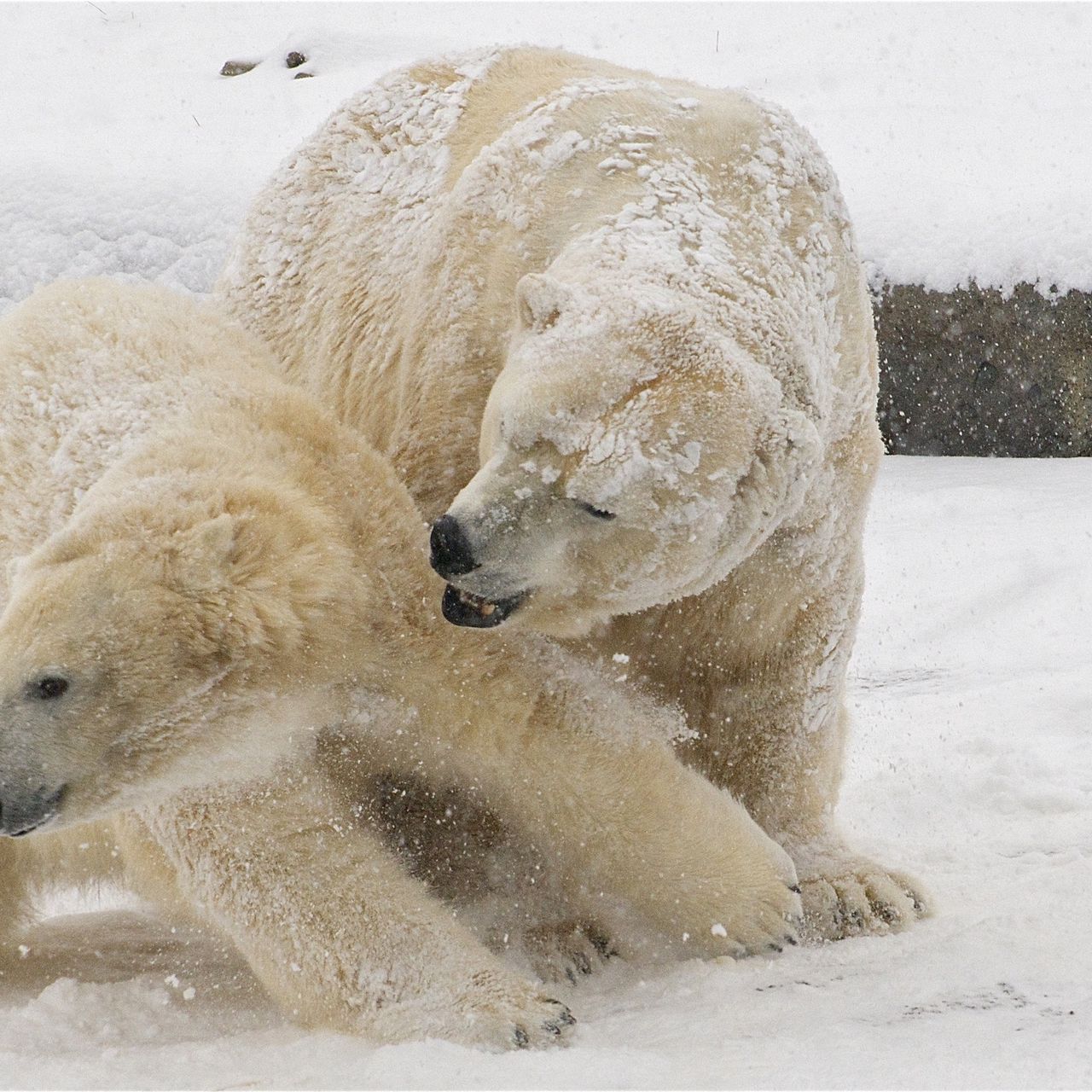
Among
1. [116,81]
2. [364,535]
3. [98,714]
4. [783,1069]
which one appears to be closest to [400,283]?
→ [364,535]

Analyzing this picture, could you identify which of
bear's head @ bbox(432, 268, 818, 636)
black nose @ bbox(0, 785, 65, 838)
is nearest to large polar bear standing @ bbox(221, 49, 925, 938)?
bear's head @ bbox(432, 268, 818, 636)

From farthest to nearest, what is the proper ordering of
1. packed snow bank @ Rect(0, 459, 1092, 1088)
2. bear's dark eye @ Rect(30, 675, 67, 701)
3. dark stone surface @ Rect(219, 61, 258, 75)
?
dark stone surface @ Rect(219, 61, 258, 75) → bear's dark eye @ Rect(30, 675, 67, 701) → packed snow bank @ Rect(0, 459, 1092, 1088)

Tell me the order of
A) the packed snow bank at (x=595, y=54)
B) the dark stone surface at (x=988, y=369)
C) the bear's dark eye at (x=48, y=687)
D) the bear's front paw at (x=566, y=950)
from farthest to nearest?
the packed snow bank at (x=595, y=54) → the dark stone surface at (x=988, y=369) → the bear's front paw at (x=566, y=950) → the bear's dark eye at (x=48, y=687)

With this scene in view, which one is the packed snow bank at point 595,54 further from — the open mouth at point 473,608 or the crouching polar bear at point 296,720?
the open mouth at point 473,608

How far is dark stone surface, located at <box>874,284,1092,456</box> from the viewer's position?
6.97m

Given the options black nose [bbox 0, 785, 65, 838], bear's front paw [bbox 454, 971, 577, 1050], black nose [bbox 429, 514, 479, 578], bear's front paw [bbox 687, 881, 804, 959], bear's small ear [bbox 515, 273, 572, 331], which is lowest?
bear's front paw [bbox 687, 881, 804, 959]

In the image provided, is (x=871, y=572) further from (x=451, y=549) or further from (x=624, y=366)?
(x=451, y=549)

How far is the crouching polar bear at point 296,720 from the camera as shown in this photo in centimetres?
268

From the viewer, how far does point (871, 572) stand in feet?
20.4

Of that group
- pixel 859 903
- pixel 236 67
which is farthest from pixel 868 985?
pixel 236 67

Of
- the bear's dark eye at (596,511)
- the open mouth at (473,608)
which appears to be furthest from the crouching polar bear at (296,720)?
the bear's dark eye at (596,511)

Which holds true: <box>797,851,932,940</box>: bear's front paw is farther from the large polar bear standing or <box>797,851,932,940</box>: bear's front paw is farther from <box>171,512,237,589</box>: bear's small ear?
<box>171,512,237,589</box>: bear's small ear

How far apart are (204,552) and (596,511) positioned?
2.37ft

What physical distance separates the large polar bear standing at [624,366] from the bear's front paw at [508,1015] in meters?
0.69
